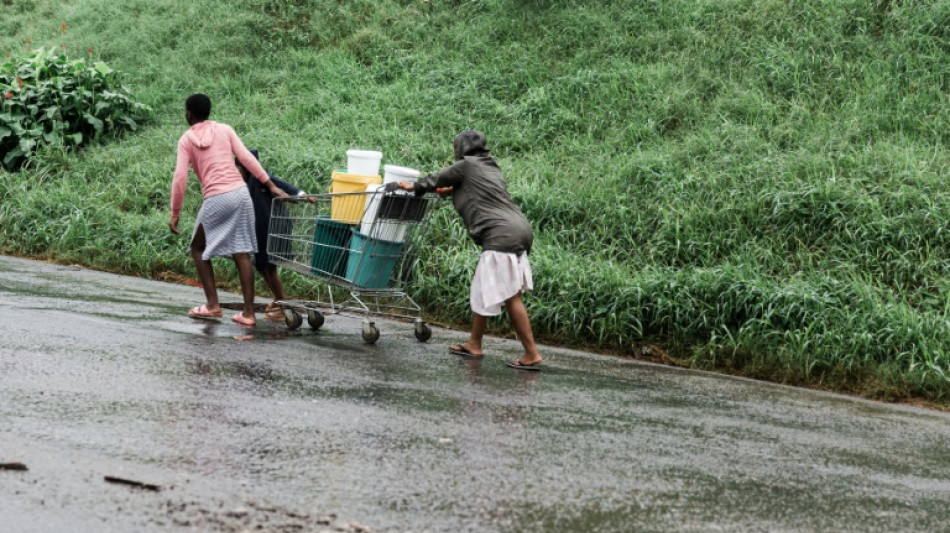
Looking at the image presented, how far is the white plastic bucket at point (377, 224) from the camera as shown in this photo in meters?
8.48

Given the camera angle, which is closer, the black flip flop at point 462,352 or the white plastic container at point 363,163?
the black flip flop at point 462,352

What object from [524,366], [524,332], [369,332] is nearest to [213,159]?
[369,332]

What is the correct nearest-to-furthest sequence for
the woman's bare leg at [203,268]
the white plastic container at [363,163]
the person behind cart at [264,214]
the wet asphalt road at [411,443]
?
1. the wet asphalt road at [411,443]
2. the white plastic container at [363,163]
3. the person behind cart at [264,214]
4. the woman's bare leg at [203,268]

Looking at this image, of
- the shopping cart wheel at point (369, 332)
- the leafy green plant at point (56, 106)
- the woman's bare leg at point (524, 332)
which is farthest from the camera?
the leafy green plant at point (56, 106)

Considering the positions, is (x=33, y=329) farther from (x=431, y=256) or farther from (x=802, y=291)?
(x=802, y=291)

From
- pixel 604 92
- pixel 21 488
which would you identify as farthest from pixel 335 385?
pixel 604 92

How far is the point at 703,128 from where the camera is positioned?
13.1 m

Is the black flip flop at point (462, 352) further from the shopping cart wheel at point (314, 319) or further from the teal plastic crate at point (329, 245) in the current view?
the shopping cart wheel at point (314, 319)

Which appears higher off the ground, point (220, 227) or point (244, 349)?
point (220, 227)

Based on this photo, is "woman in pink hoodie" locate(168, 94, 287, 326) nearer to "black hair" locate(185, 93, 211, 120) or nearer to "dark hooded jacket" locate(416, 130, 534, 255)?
"black hair" locate(185, 93, 211, 120)

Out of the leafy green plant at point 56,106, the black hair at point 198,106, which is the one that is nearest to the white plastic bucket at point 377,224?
the black hair at point 198,106

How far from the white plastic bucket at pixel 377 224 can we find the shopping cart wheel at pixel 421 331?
779 mm

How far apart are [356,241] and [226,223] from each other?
1.23 meters

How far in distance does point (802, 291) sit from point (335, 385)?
439cm
